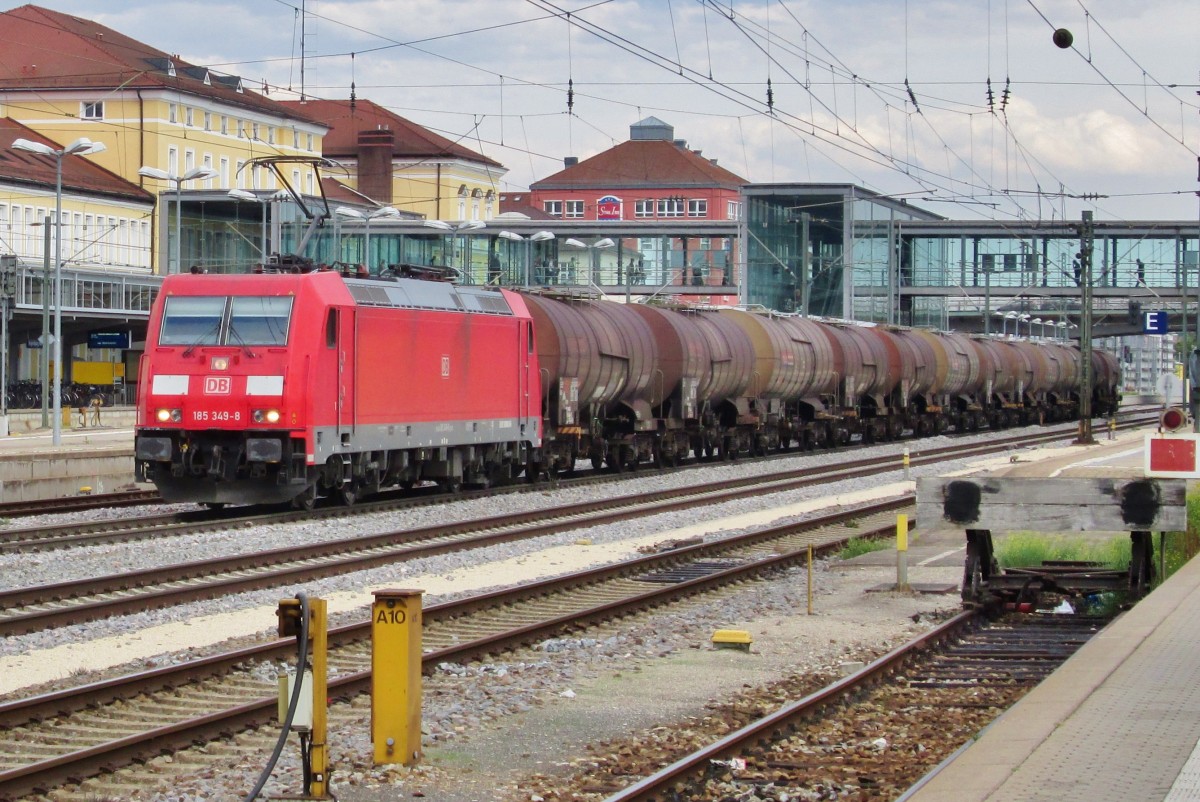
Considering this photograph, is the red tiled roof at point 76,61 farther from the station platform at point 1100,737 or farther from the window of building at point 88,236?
the station platform at point 1100,737

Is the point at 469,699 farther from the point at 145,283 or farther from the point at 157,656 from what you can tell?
the point at 145,283

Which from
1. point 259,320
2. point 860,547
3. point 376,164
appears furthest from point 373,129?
point 860,547

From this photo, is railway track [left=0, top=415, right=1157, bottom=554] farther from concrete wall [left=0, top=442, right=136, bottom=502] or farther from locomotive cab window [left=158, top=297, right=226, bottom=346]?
concrete wall [left=0, top=442, right=136, bottom=502]

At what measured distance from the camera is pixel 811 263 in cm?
8419

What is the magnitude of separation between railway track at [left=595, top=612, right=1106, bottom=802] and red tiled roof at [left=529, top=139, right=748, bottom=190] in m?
142

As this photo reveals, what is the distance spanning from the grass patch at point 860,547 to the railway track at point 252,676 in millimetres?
1246

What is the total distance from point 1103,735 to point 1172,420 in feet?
19.3

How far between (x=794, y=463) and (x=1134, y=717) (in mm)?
32316

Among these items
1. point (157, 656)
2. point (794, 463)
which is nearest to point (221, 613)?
point (157, 656)

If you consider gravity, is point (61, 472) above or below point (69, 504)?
above

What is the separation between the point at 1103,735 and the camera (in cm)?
896

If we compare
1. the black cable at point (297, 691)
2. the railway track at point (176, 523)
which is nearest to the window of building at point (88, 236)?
the railway track at point (176, 523)

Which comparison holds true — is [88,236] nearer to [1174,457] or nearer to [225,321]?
[225,321]

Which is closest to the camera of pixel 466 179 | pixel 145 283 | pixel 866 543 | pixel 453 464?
pixel 866 543
